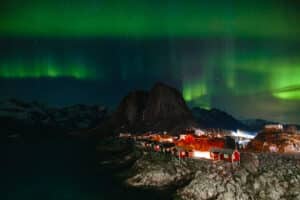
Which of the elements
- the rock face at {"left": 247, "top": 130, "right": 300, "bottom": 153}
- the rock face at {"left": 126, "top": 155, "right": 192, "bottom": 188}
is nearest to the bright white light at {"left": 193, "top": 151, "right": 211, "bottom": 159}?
the rock face at {"left": 126, "top": 155, "right": 192, "bottom": 188}

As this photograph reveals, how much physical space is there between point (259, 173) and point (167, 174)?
72.9ft

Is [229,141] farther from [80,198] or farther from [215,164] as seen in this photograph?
[80,198]

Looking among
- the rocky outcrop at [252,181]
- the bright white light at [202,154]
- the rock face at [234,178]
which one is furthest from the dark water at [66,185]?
the bright white light at [202,154]

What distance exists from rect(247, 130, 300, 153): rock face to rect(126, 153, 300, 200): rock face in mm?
10334

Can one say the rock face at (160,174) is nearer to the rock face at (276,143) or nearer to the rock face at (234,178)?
the rock face at (234,178)

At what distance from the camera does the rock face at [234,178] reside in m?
45.9

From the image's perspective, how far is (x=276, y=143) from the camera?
2707 inches

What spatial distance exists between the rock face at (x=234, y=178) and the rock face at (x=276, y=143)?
10.3 metres

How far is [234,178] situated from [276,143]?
85.3 feet

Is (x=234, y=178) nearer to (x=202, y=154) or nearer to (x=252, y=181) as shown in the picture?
(x=252, y=181)

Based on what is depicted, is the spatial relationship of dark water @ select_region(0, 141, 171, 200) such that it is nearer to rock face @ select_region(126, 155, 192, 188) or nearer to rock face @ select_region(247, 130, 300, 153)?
rock face @ select_region(126, 155, 192, 188)

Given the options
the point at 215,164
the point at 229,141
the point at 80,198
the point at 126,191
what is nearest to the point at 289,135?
the point at 229,141

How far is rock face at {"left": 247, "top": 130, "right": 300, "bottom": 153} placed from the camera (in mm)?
65500

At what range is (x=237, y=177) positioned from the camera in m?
50.5
